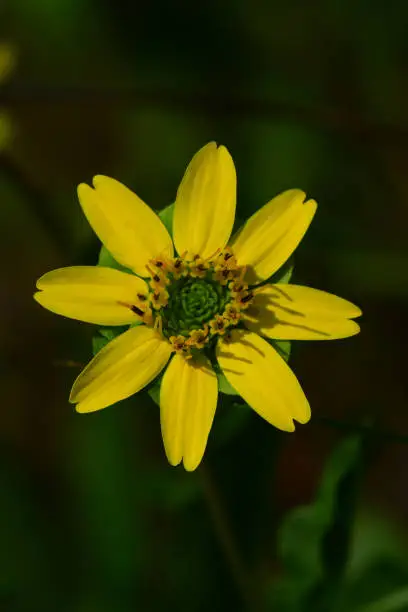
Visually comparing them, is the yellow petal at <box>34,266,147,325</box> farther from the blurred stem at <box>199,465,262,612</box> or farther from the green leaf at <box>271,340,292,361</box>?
the blurred stem at <box>199,465,262,612</box>

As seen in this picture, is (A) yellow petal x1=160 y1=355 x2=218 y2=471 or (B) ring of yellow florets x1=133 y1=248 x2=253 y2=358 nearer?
(A) yellow petal x1=160 y1=355 x2=218 y2=471

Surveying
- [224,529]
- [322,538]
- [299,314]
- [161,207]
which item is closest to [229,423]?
[224,529]

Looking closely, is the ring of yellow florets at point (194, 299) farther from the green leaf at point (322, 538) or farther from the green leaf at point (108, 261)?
the green leaf at point (322, 538)

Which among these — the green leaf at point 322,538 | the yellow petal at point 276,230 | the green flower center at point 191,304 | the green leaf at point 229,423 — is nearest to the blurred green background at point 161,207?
the green leaf at point 229,423

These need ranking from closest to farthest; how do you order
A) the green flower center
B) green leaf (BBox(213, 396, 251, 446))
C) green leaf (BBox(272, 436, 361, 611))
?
the green flower center → green leaf (BBox(272, 436, 361, 611)) → green leaf (BBox(213, 396, 251, 446))

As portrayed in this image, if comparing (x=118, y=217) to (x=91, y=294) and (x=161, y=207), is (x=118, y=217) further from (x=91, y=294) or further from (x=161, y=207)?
(x=161, y=207)

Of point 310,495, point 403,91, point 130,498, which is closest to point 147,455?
point 130,498

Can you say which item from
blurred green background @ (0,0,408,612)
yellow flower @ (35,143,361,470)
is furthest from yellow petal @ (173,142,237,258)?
blurred green background @ (0,0,408,612)
